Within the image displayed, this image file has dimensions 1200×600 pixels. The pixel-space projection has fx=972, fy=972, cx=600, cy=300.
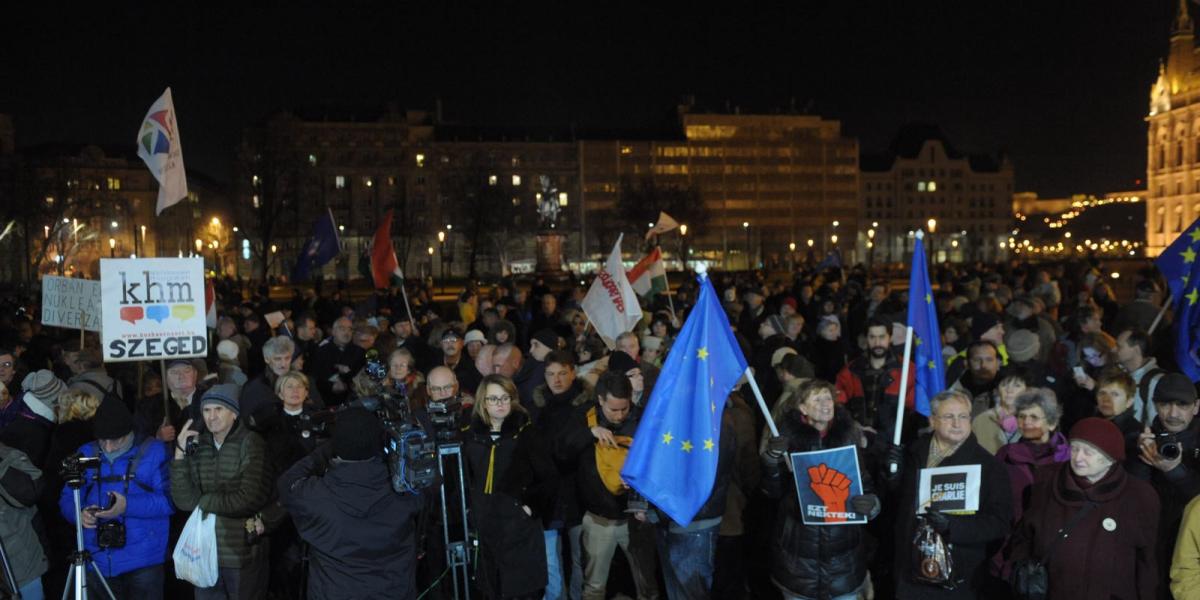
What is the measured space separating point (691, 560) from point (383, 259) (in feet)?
36.8

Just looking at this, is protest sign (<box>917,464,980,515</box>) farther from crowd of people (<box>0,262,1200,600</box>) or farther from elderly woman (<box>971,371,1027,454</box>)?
elderly woman (<box>971,371,1027,454</box>)

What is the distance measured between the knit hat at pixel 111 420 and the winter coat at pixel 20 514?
0.47m

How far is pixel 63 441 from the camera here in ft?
22.3

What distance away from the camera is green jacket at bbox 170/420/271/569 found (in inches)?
213

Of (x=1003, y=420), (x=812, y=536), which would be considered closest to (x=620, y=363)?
(x=812, y=536)

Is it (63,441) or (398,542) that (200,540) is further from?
(63,441)

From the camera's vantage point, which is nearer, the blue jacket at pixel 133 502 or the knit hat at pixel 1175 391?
the knit hat at pixel 1175 391

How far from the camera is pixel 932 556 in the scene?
189 inches

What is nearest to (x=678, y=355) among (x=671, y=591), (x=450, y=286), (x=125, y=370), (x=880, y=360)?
(x=671, y=591)

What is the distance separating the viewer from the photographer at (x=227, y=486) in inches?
214

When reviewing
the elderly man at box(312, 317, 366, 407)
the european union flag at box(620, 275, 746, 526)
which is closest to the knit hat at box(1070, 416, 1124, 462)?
the european union flag at box(620, 275, 746, 526)

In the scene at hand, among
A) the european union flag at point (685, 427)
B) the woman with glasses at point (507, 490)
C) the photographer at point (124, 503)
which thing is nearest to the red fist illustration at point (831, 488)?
the european union flag at point (685, 427)

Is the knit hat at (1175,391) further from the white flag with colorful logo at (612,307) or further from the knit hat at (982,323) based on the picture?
the white flag with colorful logo at (612,307)

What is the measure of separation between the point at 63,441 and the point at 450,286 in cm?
4301
